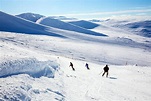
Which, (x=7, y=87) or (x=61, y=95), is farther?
(x=61, y=95)

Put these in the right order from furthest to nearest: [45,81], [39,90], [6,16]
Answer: [6,16] → [45,81] → [39,90]

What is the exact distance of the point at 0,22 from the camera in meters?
109

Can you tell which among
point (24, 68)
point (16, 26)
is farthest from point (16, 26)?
point (24, 68)

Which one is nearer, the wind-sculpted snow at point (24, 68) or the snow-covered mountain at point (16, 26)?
the wind-sculpted snow at point (24, 68)

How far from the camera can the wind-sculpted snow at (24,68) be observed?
12789 millimetres

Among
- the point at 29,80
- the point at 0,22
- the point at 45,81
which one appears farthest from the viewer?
the point at 0,22

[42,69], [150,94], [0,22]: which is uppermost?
[0,22]

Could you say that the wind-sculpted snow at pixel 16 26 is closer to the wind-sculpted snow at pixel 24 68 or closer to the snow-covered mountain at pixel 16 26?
the snow-covered mountain at pixel 16 26

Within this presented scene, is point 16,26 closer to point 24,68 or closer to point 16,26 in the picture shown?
point 16,26

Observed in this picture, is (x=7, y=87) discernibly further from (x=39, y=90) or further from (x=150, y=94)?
(x=150, y=94)

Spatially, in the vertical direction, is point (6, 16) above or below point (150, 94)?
above

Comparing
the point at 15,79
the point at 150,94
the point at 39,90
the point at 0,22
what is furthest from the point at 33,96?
the point at 0,22

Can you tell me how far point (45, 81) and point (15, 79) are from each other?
2.39 m

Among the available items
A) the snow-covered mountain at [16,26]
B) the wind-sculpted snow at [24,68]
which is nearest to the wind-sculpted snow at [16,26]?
the snow-covered mountain at [16,26]
